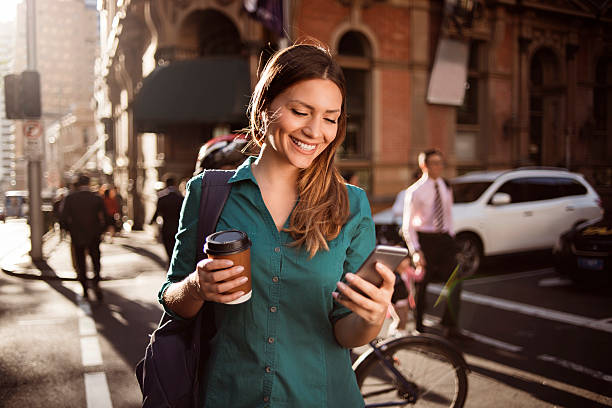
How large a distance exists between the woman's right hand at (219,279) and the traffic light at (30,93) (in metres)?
12.6

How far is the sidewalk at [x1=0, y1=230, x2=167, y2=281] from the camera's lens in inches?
424

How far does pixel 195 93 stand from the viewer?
14.2 m

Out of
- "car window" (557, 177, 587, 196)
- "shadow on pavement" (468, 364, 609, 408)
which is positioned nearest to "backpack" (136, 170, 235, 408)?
"shadow on pavement" (468, 364, 609, 408)

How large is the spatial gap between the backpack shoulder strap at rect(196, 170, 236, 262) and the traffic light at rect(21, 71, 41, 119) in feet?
40.1

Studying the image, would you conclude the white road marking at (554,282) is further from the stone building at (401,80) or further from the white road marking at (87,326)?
the stone building at (401,80)

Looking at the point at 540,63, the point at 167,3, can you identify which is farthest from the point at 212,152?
the point at 540,63

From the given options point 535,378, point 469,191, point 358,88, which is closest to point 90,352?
point 535,378

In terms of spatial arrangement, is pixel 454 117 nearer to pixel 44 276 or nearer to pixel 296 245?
pixel 44 276

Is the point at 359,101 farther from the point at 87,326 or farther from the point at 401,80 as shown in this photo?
the point at 87,326

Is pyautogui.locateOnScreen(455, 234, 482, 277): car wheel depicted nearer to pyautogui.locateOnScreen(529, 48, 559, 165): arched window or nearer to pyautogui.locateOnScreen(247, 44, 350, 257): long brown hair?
pyautogui.locateOnScreen(247, 44, 350, 257): long brown hair

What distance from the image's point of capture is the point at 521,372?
199 inches

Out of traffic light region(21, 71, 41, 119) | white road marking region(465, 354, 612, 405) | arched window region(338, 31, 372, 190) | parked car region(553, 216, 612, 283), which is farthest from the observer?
arched window region(338, 31, 372, 190)

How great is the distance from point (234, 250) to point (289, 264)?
28cm

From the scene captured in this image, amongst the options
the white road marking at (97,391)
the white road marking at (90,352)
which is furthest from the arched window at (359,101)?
the white road marking at (97,391)
